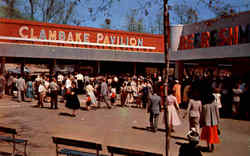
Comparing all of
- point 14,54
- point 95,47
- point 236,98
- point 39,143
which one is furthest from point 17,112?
point 95,47

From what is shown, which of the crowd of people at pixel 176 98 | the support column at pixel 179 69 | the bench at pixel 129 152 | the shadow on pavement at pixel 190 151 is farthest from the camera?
the support column at pixel 179 69

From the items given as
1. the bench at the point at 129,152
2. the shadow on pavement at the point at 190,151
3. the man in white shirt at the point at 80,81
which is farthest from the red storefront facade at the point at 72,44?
the shadow on pavement at the point at 190,151

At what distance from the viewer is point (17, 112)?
14148 millimetres

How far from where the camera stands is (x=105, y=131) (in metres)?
10.0

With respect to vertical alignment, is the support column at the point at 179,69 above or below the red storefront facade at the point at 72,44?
below

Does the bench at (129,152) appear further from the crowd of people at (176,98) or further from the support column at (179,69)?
the support column at (179,69)

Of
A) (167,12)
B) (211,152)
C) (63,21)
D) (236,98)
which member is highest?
(63,21)

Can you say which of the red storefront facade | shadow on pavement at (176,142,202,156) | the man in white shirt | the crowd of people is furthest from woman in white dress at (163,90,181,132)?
the red storefront facade

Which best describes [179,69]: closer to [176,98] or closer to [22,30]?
[176,98]

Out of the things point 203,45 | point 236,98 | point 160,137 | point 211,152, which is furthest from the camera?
point 203,45

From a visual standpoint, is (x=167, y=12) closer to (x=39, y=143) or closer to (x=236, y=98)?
(x=39, y=143)

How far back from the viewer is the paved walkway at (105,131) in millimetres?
7863

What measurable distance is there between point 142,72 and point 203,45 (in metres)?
13.4

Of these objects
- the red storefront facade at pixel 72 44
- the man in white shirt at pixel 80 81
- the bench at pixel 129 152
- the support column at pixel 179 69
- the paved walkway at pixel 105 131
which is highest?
the red storefront facade at pixel 72 44
